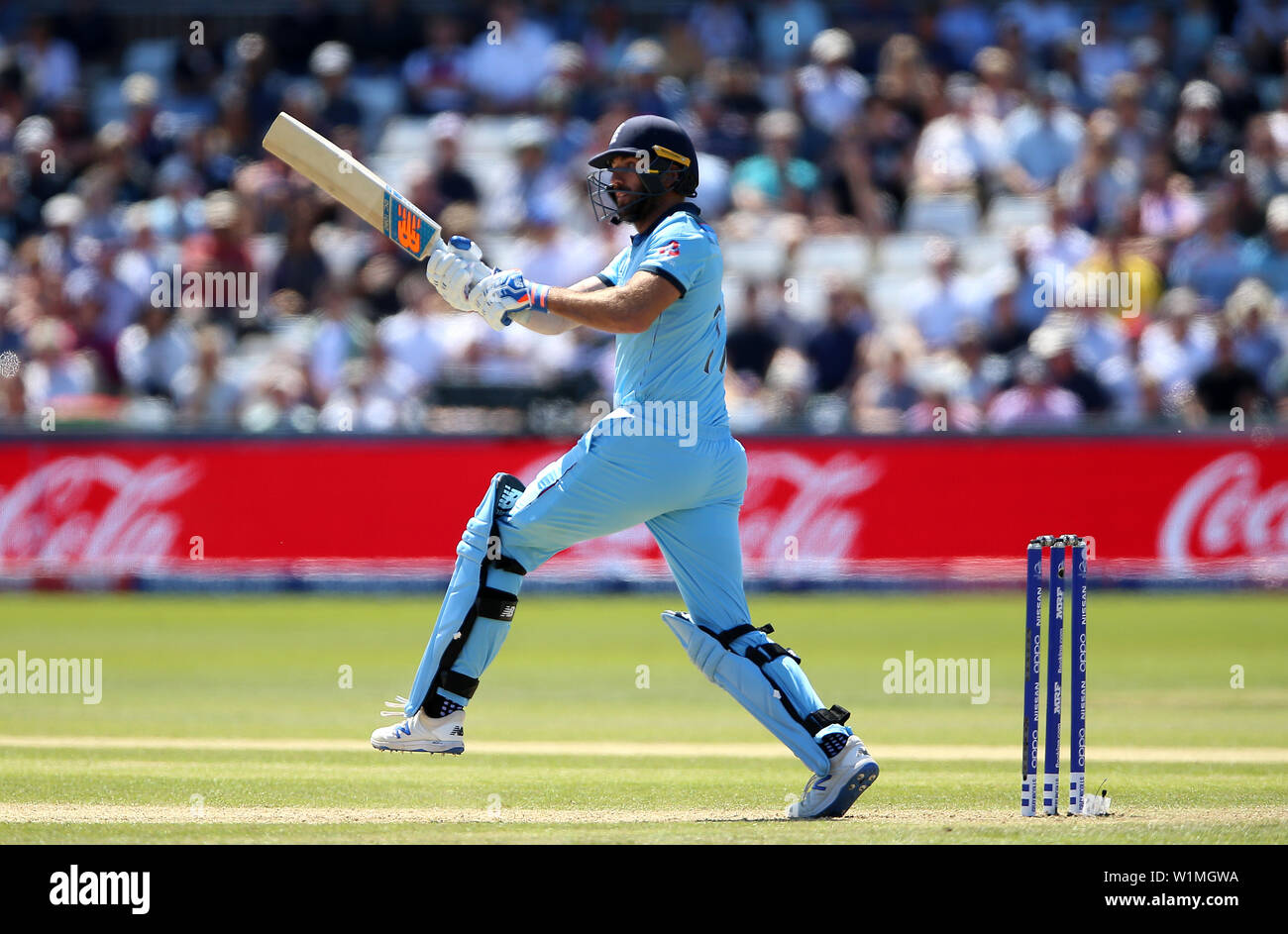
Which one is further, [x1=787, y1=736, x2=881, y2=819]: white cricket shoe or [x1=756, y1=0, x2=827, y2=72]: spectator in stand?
[x1=756, y1=0, x2=827, y2=72]: spectator in stand

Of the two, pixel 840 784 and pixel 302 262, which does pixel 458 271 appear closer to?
pixel 840 784

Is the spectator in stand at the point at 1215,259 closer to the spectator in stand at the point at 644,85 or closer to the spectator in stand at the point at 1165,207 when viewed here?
the spectator in stand at the point at 1165,207

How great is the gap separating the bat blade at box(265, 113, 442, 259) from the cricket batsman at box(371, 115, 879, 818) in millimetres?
314

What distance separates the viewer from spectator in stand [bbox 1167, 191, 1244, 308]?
17.0 m

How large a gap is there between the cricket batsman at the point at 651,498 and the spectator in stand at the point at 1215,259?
38.0 feet

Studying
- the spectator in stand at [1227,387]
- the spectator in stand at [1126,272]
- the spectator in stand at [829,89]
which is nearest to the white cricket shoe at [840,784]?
the spectator in stand at [1227,387]

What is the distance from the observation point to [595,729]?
938 centimetres

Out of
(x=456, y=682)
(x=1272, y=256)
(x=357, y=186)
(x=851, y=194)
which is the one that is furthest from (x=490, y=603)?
(x=851, y=194)

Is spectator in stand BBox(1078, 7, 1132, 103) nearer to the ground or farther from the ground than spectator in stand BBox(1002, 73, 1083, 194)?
farther from the ground

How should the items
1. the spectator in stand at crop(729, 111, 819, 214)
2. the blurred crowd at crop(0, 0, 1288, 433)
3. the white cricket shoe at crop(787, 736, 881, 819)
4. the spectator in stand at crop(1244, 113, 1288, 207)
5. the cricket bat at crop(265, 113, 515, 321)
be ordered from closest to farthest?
the white cricket shoe at crop(787, 736, 881, 819)
the cricket bat at crop(265, 113, 515, 321)
the blurred crowd at crop(0, 0, 1288, 433)
the spectator in stand at crop(1244, 113, 1288, 207)
the spectator in stand at crop(729, 111, 819, 214)

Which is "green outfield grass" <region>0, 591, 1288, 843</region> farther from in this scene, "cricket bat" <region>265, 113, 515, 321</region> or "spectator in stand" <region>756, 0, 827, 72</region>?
"spectator in stand" <region>756, 0, 827, 72</region>

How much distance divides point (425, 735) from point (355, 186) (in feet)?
6.80

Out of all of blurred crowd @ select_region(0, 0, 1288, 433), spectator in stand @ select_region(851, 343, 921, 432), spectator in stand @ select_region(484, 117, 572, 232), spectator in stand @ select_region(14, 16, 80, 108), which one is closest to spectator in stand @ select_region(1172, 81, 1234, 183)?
blurred crowd @ select_region(0, 0, 1288, 433)

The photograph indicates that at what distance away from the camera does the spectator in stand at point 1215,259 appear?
17.0 m
